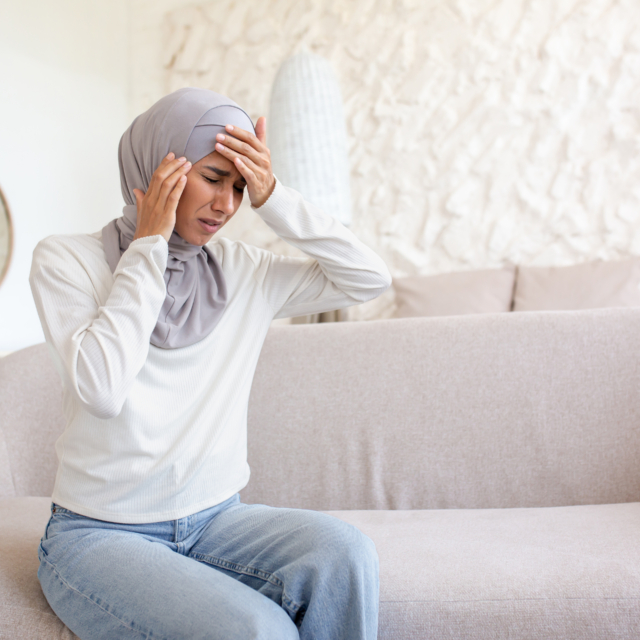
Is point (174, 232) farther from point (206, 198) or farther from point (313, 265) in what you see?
point (313, 265)

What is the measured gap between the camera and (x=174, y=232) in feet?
3.73

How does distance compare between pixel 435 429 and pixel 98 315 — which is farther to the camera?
pixel 435 429

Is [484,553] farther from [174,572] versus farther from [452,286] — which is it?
[452,286]

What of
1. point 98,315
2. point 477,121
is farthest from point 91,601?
point 477,121

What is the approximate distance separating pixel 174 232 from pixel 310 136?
4.58ft

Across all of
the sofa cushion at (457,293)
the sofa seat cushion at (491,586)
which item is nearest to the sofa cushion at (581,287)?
the sofa cushion at (457,293)

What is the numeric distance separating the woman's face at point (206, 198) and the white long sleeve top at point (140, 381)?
0.26ft

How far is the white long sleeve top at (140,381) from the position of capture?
94cm

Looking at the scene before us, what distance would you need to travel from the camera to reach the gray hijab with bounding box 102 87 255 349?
108cm

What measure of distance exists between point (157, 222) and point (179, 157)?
134 millimetres

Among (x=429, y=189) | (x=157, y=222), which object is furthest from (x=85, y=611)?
(x=429, y=189)

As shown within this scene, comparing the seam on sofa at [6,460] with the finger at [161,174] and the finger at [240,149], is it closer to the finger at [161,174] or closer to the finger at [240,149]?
the finger at [161,174]

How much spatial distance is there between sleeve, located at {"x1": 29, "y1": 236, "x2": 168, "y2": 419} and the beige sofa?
506 millimetres

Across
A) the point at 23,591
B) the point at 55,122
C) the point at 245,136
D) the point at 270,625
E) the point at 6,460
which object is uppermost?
the point at 55,122
